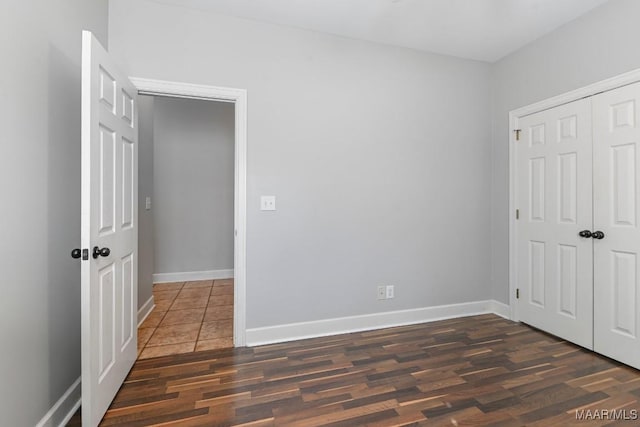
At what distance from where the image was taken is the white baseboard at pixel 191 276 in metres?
4.54

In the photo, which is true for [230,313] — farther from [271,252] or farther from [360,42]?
[360,42]

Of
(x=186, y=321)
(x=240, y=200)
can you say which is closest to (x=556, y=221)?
(x=240, y=200)

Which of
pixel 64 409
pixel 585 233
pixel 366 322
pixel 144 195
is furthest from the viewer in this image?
pixel 144 195

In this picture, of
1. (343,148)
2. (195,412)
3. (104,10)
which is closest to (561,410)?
(195,412)

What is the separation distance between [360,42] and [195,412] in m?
3.16

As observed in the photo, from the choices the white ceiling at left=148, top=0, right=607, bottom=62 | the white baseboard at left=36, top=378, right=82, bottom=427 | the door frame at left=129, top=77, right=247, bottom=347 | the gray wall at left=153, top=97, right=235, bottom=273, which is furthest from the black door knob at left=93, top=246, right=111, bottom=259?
the gray wall at left=153, top=97, right=235, bottom=273

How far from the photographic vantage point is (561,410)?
170 centimetres

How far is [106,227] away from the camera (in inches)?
66.0

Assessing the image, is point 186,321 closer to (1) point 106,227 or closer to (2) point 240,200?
(2) point 240,200

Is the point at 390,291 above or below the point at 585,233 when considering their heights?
below

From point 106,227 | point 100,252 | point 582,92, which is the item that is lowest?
point 100,252

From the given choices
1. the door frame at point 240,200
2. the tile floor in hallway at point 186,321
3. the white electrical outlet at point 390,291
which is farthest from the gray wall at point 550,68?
the tile floor in hallway at point 186,321

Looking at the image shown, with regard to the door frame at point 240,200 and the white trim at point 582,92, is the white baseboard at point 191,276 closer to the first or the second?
the door frame at point 240,200

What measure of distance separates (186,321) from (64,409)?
1.39 metres
